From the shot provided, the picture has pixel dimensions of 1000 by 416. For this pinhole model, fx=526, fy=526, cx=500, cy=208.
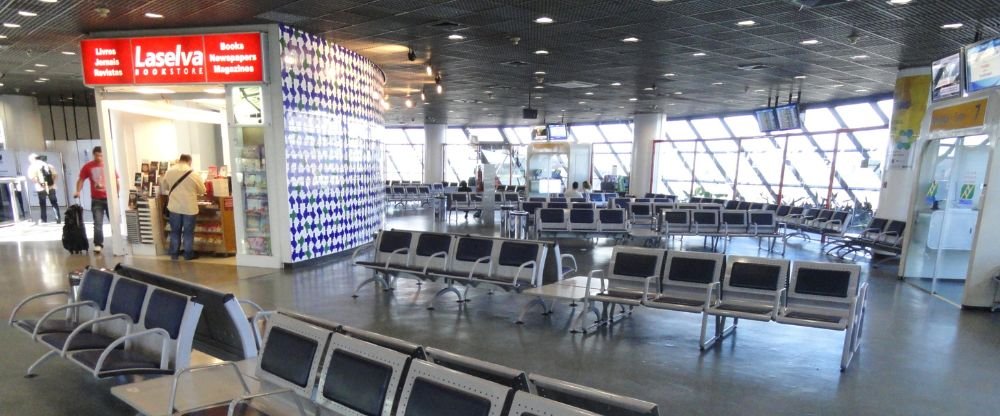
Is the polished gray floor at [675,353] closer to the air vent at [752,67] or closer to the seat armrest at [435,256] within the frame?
the seat armrest at [435,256]

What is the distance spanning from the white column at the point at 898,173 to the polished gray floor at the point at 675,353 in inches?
112

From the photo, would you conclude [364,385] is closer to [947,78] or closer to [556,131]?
[947,78]

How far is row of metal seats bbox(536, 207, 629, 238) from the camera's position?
981 centimetres

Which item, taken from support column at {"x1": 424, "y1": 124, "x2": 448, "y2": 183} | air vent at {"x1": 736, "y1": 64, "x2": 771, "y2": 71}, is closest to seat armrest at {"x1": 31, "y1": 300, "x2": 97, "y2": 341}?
air vent at {"x1": 736, "y1": 64, "x2": 771, "y2": 71}

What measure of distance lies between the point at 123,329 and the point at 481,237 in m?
3.49

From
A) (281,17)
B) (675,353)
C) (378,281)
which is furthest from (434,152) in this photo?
(675,353)

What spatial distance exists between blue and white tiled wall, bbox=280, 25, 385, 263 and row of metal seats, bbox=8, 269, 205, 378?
3.91 m

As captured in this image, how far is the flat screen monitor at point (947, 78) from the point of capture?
659cm

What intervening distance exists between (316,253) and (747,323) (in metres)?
6.24

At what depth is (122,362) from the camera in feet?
10.5

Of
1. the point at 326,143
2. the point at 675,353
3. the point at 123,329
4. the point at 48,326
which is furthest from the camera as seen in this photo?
the point at 326,143

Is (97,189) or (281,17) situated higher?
(281,17)

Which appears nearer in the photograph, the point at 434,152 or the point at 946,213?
the point at 946,213

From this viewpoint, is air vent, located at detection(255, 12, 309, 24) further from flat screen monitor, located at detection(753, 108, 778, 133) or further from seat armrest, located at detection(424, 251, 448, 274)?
flat screen monitor, located at detection(753, 108, 778, 133)
